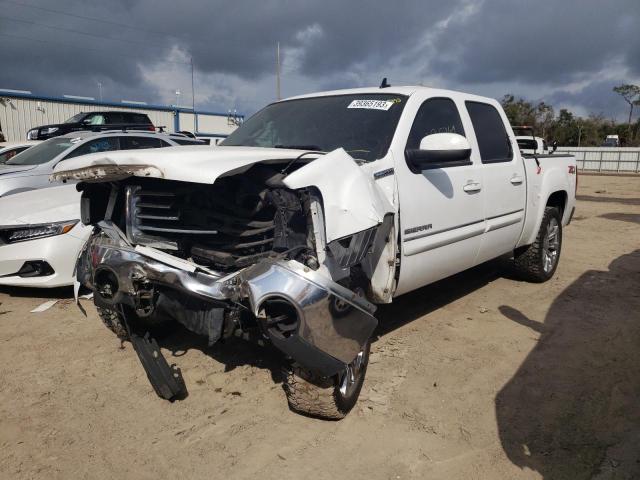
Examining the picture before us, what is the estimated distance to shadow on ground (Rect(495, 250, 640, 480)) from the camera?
99.3 inches

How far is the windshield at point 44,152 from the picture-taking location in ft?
24.1

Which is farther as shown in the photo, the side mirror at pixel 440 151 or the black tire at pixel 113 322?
the black tire at pixel 113 322

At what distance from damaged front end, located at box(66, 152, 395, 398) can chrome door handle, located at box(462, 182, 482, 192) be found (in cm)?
131

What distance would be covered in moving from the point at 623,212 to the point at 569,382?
10.3 meters

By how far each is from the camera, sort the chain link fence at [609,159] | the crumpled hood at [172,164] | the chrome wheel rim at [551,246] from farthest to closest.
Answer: the chain link fence at [609,159] < the chrome wheel rim at [551,246] < the crumpled hood at [172,164]

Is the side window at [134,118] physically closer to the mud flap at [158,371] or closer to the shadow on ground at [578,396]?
the shadow on ground at [578,396]

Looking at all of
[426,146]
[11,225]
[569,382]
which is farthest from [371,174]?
[11,225]

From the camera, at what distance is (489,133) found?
14.7 feet

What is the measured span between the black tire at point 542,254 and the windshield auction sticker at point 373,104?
8.40 feet

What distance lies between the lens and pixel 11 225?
14.5 ft

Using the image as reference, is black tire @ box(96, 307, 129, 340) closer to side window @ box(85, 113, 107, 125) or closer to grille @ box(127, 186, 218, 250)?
grille @ box(127, 186, 218, 250)

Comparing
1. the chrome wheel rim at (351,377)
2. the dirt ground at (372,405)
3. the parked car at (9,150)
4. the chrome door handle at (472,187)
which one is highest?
the parked car at (9,150)

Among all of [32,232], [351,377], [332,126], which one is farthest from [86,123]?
[351,377]

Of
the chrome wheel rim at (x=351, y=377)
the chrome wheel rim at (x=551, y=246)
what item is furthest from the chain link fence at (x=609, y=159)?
the chrome wheel rim at (x=351, y=377)
